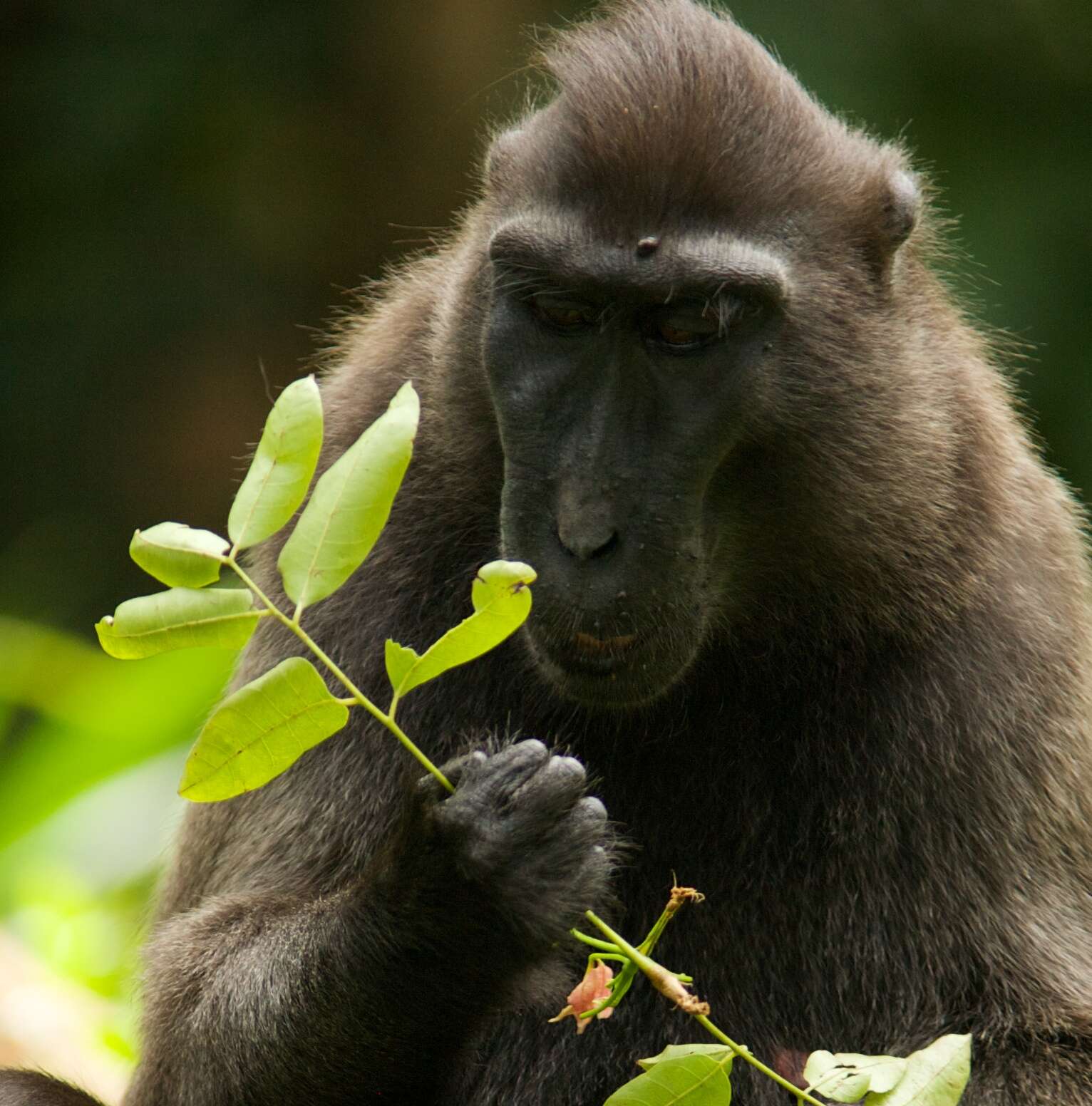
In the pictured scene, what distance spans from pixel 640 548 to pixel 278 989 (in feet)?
3.87

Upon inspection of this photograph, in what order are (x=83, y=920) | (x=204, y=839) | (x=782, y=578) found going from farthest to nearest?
(x=83, y=920), (x=204, y=839), (x=782, y=578)

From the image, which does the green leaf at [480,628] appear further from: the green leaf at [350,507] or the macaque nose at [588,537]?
the macaque nose at [588,537]

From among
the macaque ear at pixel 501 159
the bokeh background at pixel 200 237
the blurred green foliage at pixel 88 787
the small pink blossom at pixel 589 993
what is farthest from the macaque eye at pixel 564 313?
the bokeh background at pixel 200 237

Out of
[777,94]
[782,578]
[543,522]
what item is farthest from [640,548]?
[777,94]

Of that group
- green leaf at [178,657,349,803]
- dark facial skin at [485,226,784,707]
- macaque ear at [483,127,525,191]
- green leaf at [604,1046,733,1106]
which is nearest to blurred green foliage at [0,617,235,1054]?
macaque ear at [483,127,525,191]

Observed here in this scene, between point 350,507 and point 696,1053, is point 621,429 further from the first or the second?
point 696,1053

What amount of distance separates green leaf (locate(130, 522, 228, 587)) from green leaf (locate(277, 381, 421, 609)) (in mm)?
116

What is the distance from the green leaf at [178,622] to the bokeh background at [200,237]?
3.30 meters

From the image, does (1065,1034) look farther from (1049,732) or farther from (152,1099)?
(152,1099)

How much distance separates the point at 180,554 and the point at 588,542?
779 mm

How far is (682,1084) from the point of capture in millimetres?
3031

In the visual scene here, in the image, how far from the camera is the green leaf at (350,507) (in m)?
2.83

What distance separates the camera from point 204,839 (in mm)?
4320

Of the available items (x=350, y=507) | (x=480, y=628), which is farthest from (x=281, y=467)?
(x=480, y=628)
